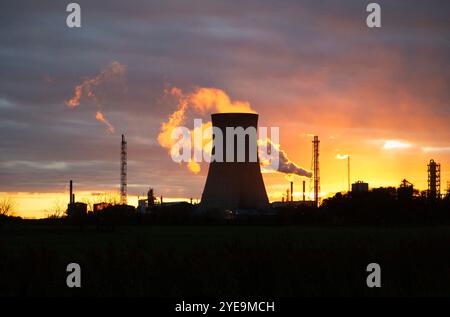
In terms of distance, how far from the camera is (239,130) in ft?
153

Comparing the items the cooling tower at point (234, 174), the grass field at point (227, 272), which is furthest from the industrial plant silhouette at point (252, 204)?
the grass field at point (227, 272)

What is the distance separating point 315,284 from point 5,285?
5.68 metres

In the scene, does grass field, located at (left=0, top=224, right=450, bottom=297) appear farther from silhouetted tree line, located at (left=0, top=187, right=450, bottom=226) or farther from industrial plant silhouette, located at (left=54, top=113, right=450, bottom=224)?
silhouetted tree line, located at (left=0, top=187, right=450, bottom=226)

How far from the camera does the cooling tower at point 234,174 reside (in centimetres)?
4642

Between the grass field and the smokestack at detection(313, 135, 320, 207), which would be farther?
the smokestack at detection(313, 135, 320, 207)

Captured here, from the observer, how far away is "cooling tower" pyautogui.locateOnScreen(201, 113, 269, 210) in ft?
152

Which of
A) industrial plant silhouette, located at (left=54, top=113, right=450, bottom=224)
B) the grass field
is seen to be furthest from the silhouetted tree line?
the grass field

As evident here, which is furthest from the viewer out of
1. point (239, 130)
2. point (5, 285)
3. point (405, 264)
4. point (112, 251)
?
point (239, 130)

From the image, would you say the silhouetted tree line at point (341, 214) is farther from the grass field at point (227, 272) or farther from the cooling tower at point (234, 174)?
the grass field at point (227, 272)
